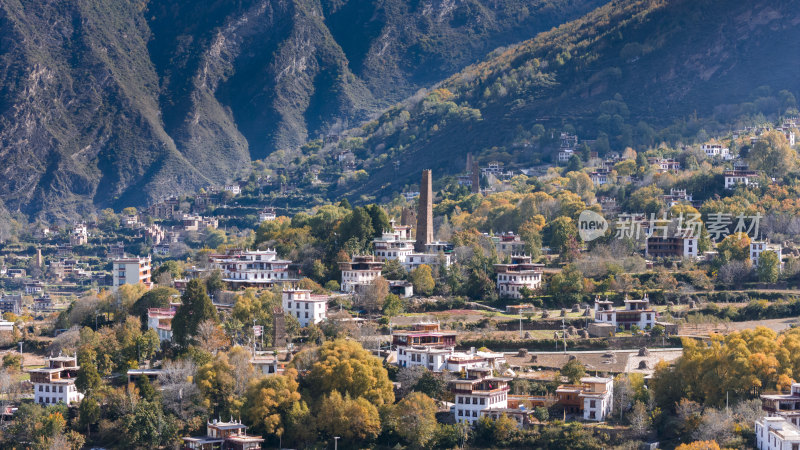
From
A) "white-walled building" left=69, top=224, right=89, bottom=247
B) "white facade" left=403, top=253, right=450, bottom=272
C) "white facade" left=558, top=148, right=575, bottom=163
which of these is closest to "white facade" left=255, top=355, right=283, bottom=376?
"white facade" left=403, top=253, right=450, bottom=272

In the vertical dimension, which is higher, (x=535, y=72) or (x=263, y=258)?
(x=535, y=72)

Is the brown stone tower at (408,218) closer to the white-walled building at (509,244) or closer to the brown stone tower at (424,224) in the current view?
the brown stone tower at (424,224)

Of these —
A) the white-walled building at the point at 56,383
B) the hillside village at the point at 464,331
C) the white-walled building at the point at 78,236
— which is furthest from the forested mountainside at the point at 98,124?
the white-walled building at the point at 56,383

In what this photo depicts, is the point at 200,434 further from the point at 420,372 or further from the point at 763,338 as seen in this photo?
the point at 763,338

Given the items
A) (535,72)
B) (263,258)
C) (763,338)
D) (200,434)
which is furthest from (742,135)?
(200,434)

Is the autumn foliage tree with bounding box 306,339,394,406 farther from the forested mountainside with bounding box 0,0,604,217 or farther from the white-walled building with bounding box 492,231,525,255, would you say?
the forested mountainside with bounding box 0,0,604,217
